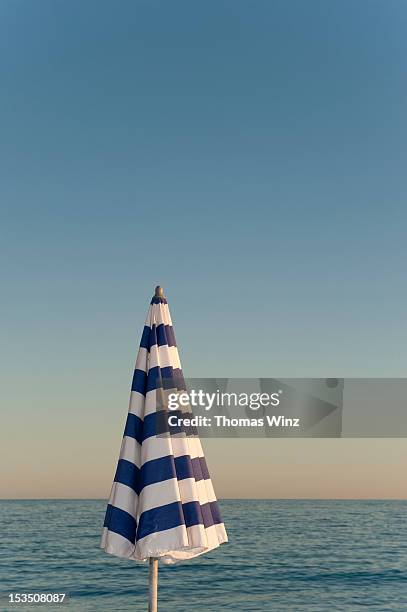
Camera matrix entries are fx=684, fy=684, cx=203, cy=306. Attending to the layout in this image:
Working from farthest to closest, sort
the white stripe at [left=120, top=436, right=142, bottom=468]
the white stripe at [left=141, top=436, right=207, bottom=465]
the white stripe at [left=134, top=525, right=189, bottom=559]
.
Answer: the white stripe at [left=120, top=436, right=142, bottom=468] < the white stripe at [left=141, top=436, right=207, bottom=465] < the white stripe at [left=134, top=525, right=189, bottom=559]

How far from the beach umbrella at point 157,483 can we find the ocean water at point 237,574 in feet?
28.4

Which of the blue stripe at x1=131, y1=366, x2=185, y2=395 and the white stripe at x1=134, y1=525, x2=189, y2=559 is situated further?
the blue stripe at x1=131, y1=366, x2=185, y2=395

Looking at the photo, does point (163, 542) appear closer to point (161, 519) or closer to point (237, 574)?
point (161, 519)

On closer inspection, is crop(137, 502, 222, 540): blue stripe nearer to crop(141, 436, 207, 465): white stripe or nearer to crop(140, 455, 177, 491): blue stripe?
crop(140, 455, 177, 491): blue stripe

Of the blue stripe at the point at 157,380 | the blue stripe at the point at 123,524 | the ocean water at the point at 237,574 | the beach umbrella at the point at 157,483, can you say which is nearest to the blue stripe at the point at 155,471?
the beach umbrella at the point at 157,483

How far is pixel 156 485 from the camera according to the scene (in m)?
4.62

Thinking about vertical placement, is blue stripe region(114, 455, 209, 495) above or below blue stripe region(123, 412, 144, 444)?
below

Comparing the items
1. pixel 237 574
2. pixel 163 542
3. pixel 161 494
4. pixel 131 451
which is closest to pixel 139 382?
pixel 131 451

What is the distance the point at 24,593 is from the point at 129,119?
1064 centimetres

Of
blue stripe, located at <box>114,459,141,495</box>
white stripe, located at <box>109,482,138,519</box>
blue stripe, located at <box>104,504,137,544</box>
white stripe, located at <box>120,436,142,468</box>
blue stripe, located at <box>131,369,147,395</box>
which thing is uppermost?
blue stripe, located at <box>131,369,147,395</box>

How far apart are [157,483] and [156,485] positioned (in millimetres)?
15

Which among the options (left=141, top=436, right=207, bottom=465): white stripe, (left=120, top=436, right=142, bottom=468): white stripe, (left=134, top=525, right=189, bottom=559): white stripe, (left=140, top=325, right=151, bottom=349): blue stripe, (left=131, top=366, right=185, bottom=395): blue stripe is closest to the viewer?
(left=134, top=525, right=189, bottom=559): white stripe

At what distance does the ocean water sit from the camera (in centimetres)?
1375

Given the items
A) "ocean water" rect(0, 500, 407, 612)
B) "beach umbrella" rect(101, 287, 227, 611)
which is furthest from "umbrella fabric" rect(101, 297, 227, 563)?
"ocean water" rect(0, 500, 407, 612)
